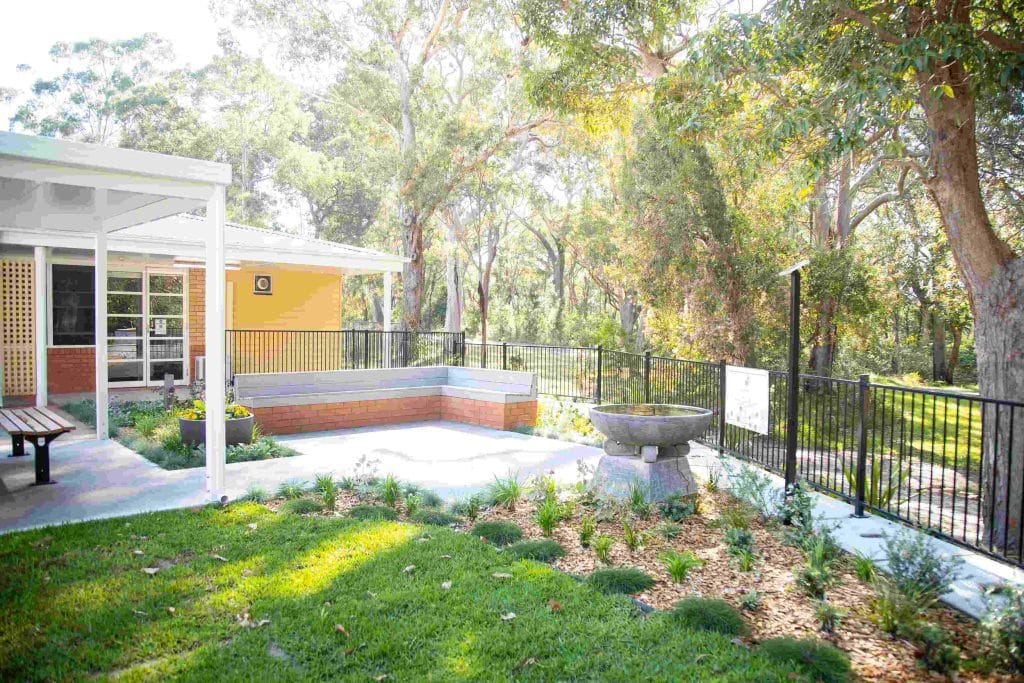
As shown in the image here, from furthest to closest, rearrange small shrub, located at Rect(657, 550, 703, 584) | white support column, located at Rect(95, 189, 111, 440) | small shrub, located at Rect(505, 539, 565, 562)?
white support column, located at Rect(95, 189, 111, 440), small shrub, located at Rect(505, 539, 565, 562), small shrub, located at Rect(657, 550, 703, 584)

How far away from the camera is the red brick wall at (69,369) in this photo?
1458 centimetres

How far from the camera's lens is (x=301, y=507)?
640cm

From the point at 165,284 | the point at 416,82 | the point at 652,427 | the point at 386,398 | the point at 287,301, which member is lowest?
the point at 386,398

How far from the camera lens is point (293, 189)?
37500mm

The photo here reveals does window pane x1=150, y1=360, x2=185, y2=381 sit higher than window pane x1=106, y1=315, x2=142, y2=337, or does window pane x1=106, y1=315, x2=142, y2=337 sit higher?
window pane x1=106, y1=315, x2=142, y2=337

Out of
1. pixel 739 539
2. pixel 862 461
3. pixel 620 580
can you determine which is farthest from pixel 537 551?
pixel 862 461

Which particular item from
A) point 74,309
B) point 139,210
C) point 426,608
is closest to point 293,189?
point 74,309

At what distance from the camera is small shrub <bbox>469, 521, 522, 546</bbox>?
18.7 ft

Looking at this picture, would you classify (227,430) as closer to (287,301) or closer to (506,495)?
(506,495)

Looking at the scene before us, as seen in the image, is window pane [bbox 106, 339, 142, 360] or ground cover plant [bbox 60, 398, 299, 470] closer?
ground cover plant [bbox 60, 398, 299, 470]

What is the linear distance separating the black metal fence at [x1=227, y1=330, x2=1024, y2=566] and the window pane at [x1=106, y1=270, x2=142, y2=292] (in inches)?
106

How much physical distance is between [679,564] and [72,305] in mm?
14898

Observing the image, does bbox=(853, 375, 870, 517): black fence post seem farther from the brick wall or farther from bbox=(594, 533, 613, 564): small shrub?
the brick wall

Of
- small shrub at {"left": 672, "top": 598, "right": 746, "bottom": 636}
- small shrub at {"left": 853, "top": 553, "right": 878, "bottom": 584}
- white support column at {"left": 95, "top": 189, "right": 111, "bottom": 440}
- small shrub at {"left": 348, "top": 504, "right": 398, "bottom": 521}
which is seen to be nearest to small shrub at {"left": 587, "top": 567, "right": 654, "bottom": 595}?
small shrub at {"left": 672, "top": 598, "right": 746, "bottom": 636}
